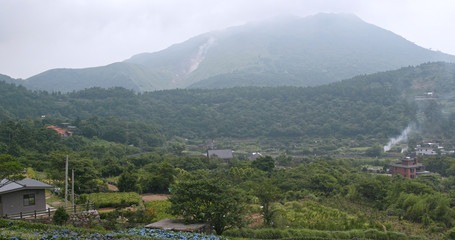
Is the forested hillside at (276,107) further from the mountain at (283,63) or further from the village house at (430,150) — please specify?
the mountain at (283,63)

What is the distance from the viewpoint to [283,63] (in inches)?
6255

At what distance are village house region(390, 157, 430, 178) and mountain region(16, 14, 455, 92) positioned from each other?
3859 inches

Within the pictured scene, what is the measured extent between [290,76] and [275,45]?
43.8 meters

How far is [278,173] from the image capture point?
92.4ft

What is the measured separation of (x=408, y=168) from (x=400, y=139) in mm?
28455

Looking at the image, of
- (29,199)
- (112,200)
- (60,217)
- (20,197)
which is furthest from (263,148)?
(60,217)

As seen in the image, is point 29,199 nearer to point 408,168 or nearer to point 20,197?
point 20,197

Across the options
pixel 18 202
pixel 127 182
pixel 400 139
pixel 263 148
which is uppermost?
pixel 18 202

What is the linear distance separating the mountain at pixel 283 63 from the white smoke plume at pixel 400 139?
69.3 meters

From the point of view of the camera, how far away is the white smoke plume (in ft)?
179

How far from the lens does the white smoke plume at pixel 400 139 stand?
179 ft

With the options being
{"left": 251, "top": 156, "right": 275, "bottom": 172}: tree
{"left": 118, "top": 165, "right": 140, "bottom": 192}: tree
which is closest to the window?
{"left": 118, "top": 165, "right": 140, "bottom": 192}: tree

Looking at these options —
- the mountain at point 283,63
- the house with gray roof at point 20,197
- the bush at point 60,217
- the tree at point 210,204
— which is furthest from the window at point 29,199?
the mountain at point 283,63

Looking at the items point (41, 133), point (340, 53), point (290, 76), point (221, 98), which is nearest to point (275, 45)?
point (340, 53)
